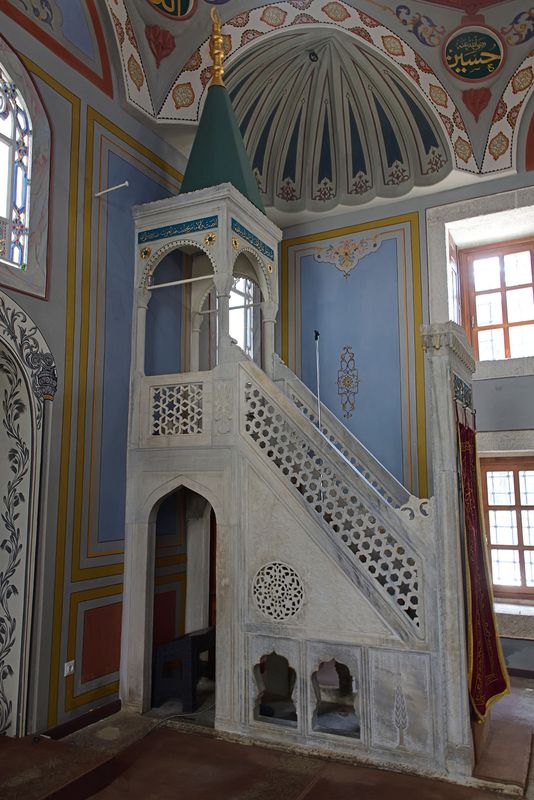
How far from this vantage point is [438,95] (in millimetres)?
7102

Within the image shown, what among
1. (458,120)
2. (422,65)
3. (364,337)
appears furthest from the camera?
(364,337)

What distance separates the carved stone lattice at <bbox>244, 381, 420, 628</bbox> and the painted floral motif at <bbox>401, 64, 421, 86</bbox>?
4.11m

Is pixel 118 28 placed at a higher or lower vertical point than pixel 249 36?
lower

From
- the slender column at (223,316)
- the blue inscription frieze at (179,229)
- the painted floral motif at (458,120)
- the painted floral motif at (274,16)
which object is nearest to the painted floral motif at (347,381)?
the slender column at (223,316)

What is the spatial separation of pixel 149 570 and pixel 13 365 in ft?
6.78

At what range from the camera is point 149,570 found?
5574 mm

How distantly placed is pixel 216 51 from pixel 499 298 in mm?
4183

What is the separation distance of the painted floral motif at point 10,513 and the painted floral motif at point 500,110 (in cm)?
566

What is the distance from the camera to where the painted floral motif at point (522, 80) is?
6.82m

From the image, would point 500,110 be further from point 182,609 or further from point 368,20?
point 182,609

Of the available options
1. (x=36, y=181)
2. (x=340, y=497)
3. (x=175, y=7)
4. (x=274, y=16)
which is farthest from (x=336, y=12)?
(x=340, y=497)

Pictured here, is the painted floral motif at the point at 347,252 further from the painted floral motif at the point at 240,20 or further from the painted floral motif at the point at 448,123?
the painted floral motif at the point at 240,20

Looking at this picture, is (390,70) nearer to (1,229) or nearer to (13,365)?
(1,229)

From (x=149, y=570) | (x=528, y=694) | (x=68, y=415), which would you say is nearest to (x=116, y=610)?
(x=149, y=570)
